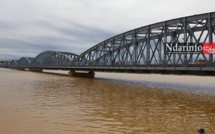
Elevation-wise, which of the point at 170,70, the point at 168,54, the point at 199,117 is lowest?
the point at 199,117

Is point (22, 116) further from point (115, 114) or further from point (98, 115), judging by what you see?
point (115, 114)

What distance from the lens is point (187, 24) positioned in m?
29.5

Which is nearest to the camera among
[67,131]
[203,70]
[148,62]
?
[67,131]

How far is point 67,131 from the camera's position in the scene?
9109mm

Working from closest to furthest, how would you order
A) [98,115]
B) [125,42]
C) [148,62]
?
[98,115], [148,62], [125,42]

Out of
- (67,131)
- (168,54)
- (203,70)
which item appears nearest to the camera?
(67,131)

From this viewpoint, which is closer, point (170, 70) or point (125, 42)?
point (170, 70)

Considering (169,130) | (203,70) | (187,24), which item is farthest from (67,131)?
(187,24)

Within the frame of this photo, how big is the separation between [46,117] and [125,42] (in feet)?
125

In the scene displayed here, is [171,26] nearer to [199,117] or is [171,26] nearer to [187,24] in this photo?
[187,24]

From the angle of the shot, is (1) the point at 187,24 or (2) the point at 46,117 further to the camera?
(1) the point at 187,24

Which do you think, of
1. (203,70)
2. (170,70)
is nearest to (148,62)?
(170,70)

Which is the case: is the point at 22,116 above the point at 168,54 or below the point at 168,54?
below

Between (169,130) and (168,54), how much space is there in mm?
24295
